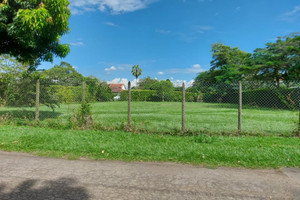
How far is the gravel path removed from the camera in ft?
8.71

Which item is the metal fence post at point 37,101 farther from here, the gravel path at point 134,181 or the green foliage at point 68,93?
the gravel path at point 134,181

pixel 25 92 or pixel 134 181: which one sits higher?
pixel 25 92

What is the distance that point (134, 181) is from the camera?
10.1ft

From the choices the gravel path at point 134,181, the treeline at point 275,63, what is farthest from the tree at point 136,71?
the gravel path at point 134,181

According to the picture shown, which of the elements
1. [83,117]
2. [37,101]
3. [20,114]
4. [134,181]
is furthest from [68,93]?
[134,181]

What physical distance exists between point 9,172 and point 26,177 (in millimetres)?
482

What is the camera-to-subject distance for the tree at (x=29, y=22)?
519 cm

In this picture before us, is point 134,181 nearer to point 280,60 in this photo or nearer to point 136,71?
point 280,60

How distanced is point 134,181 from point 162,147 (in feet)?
6.18

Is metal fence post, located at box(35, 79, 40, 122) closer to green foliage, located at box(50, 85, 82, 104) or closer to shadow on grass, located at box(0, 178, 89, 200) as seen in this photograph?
green foliage, located at box(50, 85, 82, 104)

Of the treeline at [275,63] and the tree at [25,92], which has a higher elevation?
the treeline at [275,63]

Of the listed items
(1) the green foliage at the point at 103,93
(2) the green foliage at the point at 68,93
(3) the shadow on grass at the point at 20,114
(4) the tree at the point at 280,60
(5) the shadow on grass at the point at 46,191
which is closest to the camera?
(5) the shadow on grass at the point at 46,191

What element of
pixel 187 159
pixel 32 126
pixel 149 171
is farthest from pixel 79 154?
pixel 32 126

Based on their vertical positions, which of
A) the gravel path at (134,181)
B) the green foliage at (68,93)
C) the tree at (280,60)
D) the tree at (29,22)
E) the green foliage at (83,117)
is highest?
the tree at (280,60)
